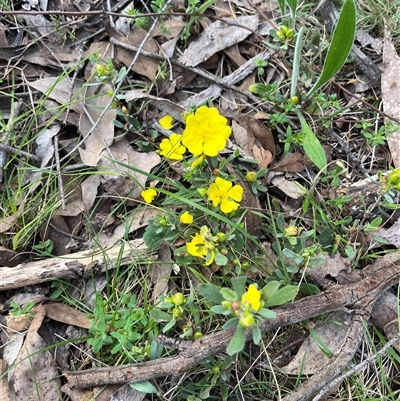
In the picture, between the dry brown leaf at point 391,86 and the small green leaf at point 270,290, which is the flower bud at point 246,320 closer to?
the small green leaf at point 270,290

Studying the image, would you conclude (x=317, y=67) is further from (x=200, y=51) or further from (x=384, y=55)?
(x=200, y=51)

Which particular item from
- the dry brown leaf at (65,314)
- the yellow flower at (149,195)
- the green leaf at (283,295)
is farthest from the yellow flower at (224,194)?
the dry brown leaf at (65,314)

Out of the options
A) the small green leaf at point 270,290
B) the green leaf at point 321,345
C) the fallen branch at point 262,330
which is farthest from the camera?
the green leaf at point 321,345

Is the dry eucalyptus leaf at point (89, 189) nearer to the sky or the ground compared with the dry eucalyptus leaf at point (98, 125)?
nearer to the ground

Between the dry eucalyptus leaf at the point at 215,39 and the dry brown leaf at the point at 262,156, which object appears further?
the dry eucalyptus leaf at the point at 215,39

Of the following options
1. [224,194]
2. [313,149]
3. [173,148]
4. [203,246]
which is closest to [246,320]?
[203,246]

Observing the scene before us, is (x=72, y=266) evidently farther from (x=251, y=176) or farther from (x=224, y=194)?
(x=251, y=176)

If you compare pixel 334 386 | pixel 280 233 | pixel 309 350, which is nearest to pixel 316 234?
pixel 280 233
